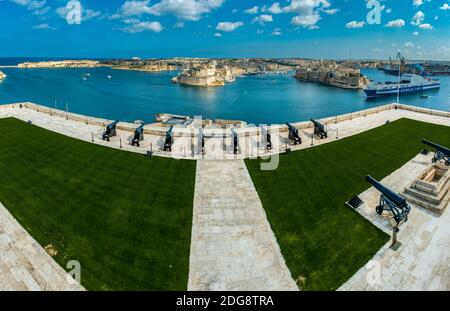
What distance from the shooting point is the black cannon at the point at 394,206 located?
42.6ft

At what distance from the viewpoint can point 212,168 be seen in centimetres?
1905

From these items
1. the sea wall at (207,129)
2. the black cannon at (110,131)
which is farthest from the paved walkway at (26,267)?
the sea wall at (207,129)

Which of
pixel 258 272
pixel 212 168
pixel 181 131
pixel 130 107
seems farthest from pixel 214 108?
pixel 258 272

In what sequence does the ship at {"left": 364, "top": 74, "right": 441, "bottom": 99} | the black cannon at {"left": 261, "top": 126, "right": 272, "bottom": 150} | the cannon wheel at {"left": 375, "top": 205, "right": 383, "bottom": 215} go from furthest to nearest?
1. the ship at {"left": 364, "top": 74, "right": 441, "bottom": 99}
2. the black cannon at {"left": 261, "top": 126, "right": 272, "bottom": 150}
3. the cannon wheel at {"left": 375, "top": 205, "right": 383, "bottom": 215}

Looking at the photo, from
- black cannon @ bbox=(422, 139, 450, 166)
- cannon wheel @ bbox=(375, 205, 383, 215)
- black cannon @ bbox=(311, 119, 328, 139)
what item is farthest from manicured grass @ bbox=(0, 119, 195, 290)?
black cannon @ bbox=(422, 139, 450, 166)

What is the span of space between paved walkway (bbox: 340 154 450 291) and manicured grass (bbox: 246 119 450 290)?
0.44 metres

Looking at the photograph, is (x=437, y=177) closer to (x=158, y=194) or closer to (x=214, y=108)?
(x=158, y=194)

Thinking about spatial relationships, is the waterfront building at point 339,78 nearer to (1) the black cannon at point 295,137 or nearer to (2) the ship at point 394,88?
(2) the ship at point 394,88

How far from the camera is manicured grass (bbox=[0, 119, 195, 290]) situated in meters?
11.2

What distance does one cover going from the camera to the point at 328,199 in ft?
51.1

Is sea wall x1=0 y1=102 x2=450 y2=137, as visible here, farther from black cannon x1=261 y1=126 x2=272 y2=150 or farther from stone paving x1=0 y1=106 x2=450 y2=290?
stone paving x1=0 y1=106 x2=450 y2=290

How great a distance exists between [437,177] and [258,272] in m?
13.3

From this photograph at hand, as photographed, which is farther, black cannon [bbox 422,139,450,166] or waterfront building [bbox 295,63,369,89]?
waterfront building [bbox 295,63,369,89]

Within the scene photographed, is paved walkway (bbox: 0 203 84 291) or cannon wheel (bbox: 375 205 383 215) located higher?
cannon wheel (bbox: 375 205 383 215)
